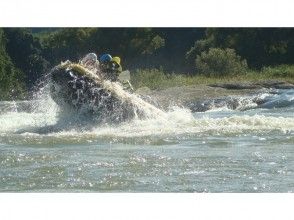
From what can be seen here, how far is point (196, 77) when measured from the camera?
318 inches

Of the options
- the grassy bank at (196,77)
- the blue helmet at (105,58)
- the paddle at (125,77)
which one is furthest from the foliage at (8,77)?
the grassy bank at (196,77)

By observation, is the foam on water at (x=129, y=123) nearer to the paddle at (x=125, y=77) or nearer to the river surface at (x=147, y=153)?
the river surface at (x=147, y=153)

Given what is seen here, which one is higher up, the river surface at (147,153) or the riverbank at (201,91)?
the riverbank at (201,91)

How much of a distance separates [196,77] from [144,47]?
93 cm

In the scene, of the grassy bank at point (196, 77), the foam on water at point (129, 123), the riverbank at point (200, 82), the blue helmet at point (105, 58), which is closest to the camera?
the grassy bank at point (196, 77)

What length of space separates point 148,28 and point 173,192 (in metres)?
1.57

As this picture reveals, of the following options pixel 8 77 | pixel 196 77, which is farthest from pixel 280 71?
pixel 8 77

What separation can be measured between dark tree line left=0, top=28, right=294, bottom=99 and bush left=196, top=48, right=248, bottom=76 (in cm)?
1

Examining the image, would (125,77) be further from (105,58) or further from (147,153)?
(147,153)

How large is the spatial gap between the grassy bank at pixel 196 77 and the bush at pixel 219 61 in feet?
0.71

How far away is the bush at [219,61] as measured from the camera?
729 centimetres

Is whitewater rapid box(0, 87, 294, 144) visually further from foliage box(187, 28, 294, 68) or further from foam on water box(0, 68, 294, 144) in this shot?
foliage box(187, 28, 294, 68)

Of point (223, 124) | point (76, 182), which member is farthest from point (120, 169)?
point (223, 124)
